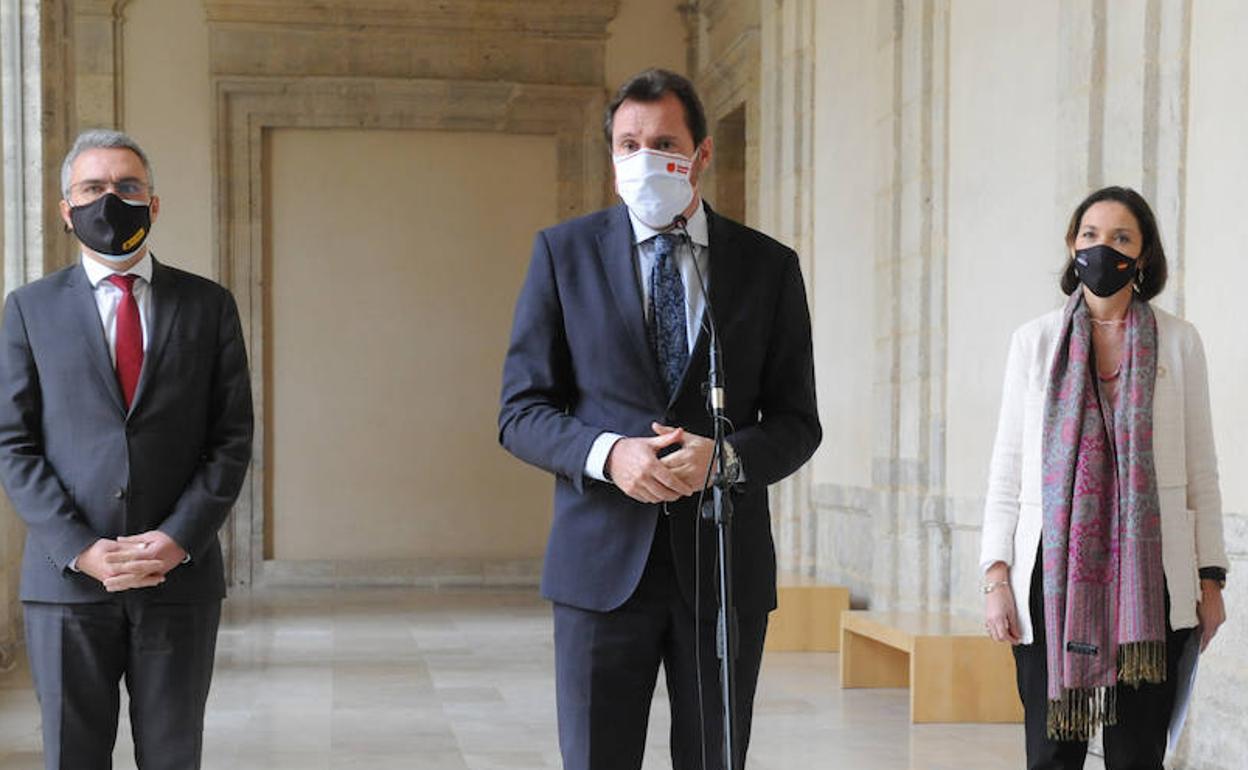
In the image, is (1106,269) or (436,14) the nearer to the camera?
(1106,269)

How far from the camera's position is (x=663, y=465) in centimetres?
269

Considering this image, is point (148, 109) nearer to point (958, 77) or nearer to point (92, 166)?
point (958, 77)

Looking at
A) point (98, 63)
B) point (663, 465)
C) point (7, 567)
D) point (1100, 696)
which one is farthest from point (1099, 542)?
point (98, 63)

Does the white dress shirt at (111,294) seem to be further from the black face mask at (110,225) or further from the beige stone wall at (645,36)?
the beige stone wall at (645,36)

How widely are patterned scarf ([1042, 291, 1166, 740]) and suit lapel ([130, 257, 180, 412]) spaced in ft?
6.30

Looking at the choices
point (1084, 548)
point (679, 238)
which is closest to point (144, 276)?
point (679, 238)

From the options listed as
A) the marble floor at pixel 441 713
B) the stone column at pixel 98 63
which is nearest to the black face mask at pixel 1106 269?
the marble floor at pixel 441 713

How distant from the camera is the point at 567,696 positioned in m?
2.88

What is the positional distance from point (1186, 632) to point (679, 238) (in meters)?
1.60

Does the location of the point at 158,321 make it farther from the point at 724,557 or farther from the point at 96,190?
the point at 724,557

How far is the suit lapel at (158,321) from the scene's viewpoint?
11.2 feet

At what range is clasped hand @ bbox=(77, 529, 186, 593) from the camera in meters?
3.29

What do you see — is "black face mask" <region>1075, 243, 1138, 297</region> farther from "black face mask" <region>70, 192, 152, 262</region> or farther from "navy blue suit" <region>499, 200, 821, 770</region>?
"black face mask" <region>70, 192, 152, 262</region>

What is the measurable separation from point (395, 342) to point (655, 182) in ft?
40.8
